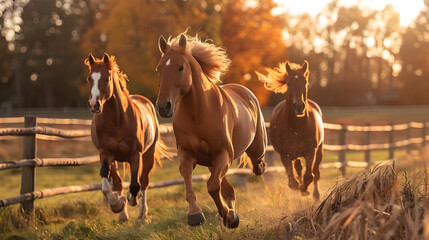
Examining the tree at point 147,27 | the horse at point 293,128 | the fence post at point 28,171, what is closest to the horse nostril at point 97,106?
the fence post at point 28,171

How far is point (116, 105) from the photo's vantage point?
6973 mm

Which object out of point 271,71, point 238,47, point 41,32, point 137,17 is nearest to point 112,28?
point 137,17

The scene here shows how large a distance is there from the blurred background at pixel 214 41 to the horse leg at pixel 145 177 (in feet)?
38.5

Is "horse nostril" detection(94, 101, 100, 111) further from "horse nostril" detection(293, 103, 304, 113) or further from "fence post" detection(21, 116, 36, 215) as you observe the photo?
"horse nostril" detection(293, 103, 304, 113)

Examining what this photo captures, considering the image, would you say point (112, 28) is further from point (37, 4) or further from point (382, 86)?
point (382, 86)

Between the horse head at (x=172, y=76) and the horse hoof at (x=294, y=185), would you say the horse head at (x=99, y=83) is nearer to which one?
the horse head at (x=172, y=76)

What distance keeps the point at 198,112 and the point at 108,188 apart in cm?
190

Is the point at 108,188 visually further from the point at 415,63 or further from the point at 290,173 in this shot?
the point at 415,63

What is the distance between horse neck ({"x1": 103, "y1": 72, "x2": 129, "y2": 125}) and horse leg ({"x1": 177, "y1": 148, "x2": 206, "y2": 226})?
194 cm

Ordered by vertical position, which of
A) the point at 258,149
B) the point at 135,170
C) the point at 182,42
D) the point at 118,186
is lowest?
the point at 118,186

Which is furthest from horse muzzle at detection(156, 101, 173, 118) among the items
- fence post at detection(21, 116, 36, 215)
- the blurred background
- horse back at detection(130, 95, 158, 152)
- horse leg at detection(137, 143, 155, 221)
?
the blurred background

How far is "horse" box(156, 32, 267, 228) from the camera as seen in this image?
15.9 ft

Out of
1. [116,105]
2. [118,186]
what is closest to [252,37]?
[118,186]

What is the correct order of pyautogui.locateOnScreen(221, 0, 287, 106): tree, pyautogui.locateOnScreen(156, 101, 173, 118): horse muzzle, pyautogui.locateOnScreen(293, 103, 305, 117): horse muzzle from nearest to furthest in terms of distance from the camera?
pyautogui.locateOnScreen(156, 101, 173, 118): horse muzzle
pyautogui.locateOnScreen(293, 103, 305, 117): horse muzzle
pyautogui.locateOnScreen(221, 0, 287, 106): tree
